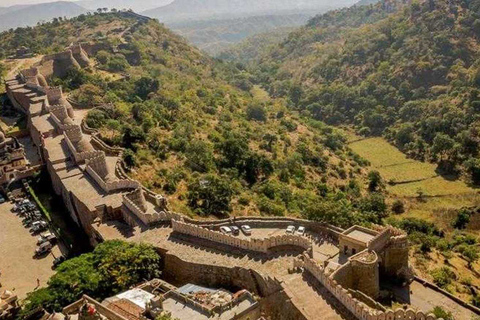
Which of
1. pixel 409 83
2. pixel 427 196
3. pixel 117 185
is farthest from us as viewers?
pixel 409 83

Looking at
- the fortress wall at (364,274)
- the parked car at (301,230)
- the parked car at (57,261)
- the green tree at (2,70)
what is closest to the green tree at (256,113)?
the green tree at (2,70)

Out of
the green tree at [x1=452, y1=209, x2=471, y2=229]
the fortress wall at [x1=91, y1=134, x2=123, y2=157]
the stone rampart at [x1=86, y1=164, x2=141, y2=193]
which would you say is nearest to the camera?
the stone rampart at [x1=86, y1=164, x2=141, y2=193]

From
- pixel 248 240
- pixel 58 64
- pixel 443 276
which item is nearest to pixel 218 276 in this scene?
pixel 248 240

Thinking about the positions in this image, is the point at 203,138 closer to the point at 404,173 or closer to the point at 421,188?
the point at 421,188

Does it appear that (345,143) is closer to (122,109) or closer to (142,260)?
(122,109)

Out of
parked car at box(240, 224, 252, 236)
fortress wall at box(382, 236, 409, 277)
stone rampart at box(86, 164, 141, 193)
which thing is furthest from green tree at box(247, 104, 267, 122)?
fortress wall at box(382, 236, 409, 277)

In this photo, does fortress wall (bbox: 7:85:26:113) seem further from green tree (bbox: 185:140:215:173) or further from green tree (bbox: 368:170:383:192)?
green tree (bbox: 368:170:383:192)

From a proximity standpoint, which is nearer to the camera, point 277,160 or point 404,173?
point 277,160

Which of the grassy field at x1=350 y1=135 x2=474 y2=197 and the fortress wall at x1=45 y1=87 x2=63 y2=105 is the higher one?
the fortress wall at x1=45 y1=87 x2=63 y2=105

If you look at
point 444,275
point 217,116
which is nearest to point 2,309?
point 444,275
